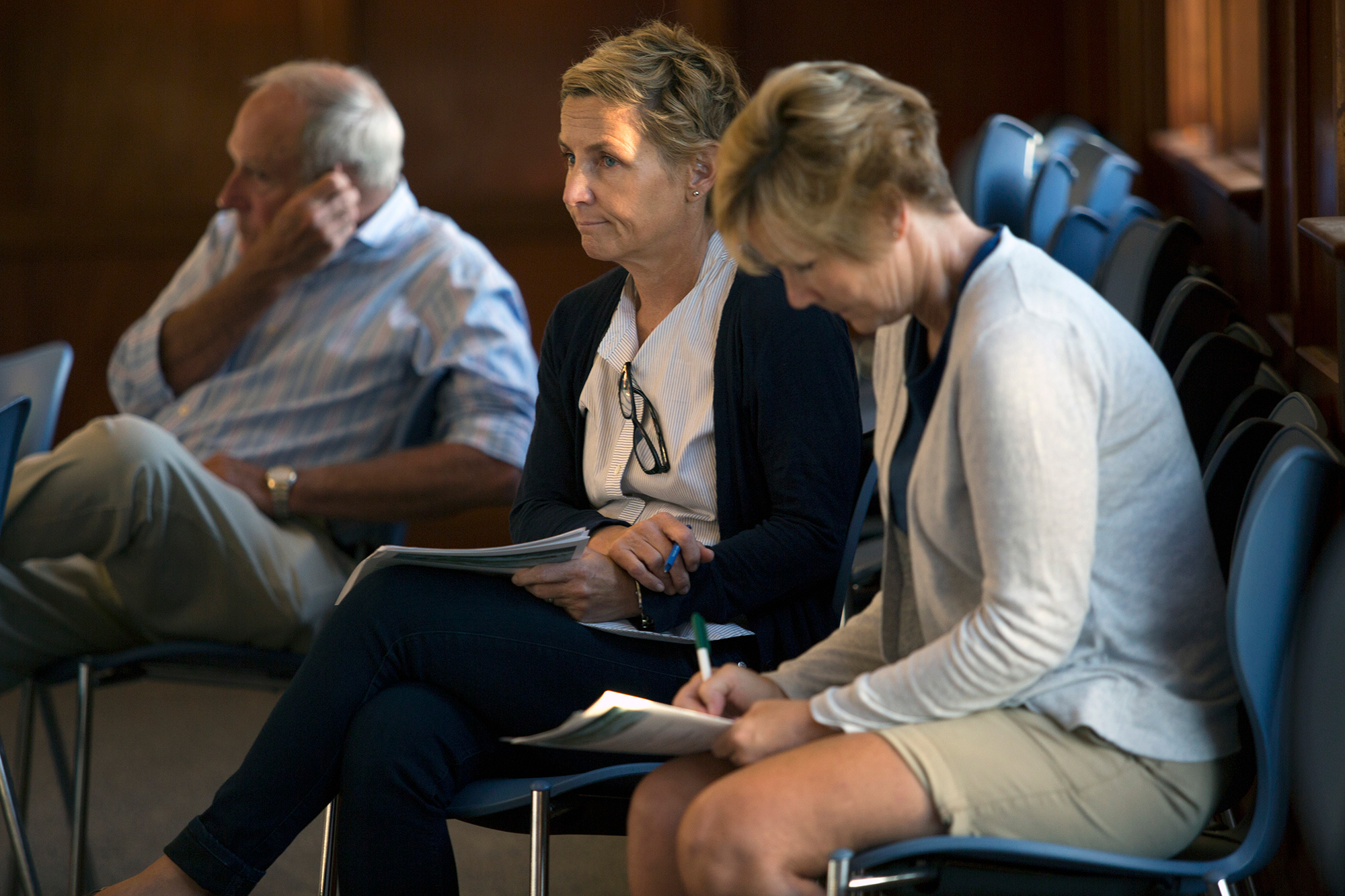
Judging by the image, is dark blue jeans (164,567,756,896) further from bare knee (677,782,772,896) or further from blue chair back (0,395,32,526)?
blue chair back (0,395,32,526)

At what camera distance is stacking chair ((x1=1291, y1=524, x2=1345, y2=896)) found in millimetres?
1146

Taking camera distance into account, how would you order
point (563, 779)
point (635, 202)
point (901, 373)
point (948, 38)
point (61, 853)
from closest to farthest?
1. point (901, 373)
2. point (563, 779)
3. point (635, 202)
4. point (61, 853)
5. point (948, 38)

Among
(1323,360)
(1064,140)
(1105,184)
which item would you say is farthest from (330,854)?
(1064,140)

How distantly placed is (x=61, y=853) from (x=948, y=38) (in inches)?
140

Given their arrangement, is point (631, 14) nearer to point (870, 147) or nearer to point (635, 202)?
point (635, 202)

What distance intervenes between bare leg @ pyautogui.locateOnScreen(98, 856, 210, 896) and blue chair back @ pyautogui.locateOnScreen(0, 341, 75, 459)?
1.41 metres

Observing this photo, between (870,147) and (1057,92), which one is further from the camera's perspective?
(1057,92)

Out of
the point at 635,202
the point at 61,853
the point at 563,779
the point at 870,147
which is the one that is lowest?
the point at 61,853

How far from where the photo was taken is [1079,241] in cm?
232

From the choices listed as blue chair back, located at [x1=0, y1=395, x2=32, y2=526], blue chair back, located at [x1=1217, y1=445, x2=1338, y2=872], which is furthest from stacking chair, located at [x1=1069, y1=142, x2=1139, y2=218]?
blue chair back, located at [x1=0, y1=395, x2=32, y2=526]

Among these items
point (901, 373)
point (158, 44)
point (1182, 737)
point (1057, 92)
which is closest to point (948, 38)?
point (1057, 92)

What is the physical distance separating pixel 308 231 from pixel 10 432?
45.1 inches

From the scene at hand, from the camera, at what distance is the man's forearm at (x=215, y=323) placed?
118 inches

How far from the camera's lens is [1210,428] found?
5.50 ft
